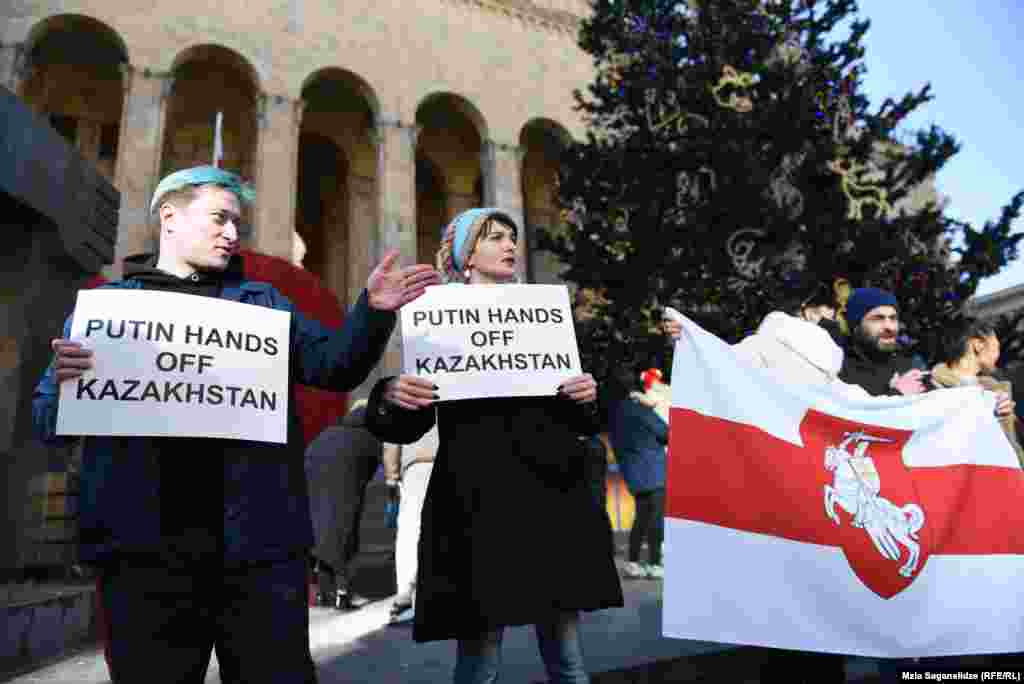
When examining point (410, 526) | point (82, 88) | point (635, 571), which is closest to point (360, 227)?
point (82, 88)

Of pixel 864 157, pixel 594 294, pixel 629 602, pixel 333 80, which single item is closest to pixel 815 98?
pixel 864 157

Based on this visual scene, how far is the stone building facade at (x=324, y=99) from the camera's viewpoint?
13453mm

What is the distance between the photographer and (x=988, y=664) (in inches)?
136

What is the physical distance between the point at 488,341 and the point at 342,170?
18099 millimetres

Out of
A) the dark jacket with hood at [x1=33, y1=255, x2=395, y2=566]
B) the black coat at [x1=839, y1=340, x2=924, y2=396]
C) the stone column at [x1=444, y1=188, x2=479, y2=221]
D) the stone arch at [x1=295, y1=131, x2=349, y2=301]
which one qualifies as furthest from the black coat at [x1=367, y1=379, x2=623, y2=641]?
the stone column at [x1=444, y1=188, x2=479, y2=221]

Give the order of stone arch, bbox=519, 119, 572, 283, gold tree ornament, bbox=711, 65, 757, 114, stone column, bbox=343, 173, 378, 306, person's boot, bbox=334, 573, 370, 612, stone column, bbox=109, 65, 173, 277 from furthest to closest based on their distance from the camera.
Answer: stone arch, bbox=519, 119, 572, 283, stone column, bbox=343, 173, 378, 306, stone column, bbox=109, 65, 173, 277, gold tree ornament, bbox=711, 65, 757, 114, person's boot, bbox=334, 573, 370, 612

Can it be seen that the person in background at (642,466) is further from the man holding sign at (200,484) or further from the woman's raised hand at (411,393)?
the man holding sign at (200,484)

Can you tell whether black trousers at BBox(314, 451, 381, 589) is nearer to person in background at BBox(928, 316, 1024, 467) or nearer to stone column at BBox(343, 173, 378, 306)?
person in background at BBox(928, 316, 1024, 467)

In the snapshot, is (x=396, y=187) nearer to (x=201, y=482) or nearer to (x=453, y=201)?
(x=453, y=201)

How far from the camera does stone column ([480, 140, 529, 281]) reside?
1661 centimetres

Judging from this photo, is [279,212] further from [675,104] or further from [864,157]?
[864,157]

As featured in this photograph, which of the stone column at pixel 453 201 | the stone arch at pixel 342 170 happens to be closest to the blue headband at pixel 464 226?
the stone arch at pixel 342 170

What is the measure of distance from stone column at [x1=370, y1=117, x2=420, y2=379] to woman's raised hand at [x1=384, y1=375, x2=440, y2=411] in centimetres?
1317

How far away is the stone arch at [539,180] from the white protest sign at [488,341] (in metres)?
15.1
